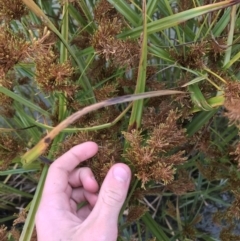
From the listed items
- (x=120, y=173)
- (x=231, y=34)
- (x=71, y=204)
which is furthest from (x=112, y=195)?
(x=231, y=34)

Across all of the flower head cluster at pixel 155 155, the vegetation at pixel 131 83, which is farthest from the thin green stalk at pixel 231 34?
the flower head cluster at pixel 155 155

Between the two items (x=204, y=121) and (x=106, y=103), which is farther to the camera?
(x=204, y=121)

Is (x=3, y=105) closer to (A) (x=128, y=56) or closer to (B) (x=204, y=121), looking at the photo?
(A) (x=128, y=56)

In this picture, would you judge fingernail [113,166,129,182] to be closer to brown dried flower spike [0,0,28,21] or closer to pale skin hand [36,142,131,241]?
pale skin hand [36,142,131,241]

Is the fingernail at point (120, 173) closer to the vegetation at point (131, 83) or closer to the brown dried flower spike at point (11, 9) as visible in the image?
the vegetation at point (131, 83)

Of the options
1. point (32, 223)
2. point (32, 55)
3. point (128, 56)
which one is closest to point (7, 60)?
point (32, 55)

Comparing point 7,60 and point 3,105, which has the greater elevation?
point 7,60

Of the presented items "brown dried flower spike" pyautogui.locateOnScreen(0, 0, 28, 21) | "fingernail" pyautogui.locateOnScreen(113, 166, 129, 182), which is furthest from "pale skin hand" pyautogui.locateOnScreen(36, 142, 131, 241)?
"brown dried flower spike" pyautogui.locateOnScreen(0, 0, 28, 21)

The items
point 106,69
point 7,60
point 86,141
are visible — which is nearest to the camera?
point 7,60
